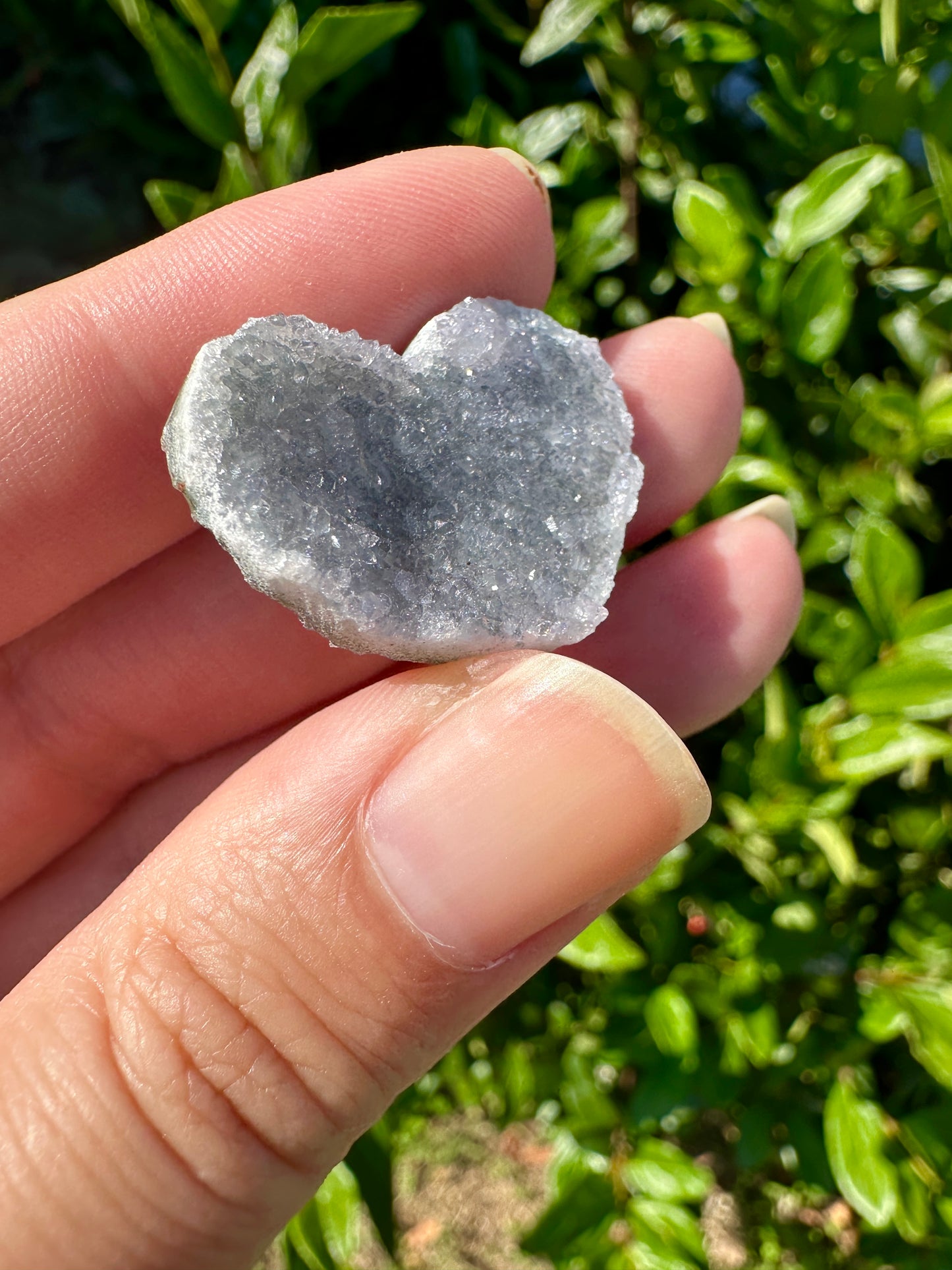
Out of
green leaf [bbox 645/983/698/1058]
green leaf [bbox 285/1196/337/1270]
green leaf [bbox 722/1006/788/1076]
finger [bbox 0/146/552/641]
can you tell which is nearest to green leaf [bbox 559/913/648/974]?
green leaf [bbox 645/983/698/1058]

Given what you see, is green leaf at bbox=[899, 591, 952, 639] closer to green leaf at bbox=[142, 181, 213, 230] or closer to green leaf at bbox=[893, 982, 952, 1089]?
green leaf at bbox=[893, 982, 952, 1089]

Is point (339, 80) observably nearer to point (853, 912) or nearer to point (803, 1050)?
point (853, 912)

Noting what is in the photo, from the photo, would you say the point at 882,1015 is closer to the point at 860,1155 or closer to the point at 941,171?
the point at 860,1155

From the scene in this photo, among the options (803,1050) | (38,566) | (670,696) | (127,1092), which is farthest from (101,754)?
(803,1050)

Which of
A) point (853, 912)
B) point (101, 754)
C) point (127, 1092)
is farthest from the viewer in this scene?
point (853, 912)

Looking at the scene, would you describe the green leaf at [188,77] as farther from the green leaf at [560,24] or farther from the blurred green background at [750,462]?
the green leaf at [560,24]
